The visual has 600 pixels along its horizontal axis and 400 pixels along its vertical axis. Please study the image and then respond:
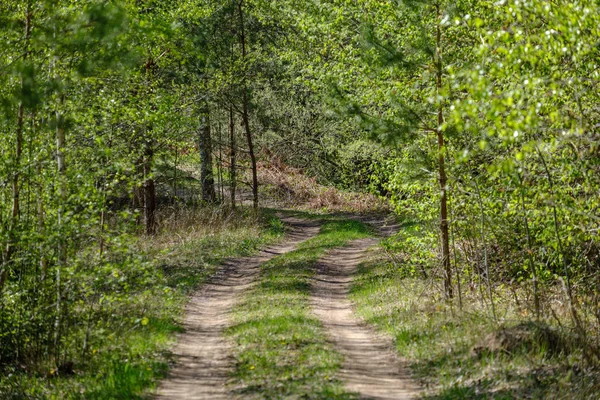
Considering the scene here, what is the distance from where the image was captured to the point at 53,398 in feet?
31.7

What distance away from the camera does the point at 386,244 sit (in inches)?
622

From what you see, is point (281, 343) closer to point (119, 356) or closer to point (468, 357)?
point (119, 356)

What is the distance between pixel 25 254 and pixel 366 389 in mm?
5191

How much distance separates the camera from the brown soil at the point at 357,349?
9656mm

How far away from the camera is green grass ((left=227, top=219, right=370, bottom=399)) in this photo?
9.41 m

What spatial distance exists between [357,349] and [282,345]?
1280mm

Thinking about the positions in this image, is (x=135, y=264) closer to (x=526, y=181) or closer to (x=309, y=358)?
(x=309, y=358)

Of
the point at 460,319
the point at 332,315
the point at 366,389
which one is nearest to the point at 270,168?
the point at 332,315

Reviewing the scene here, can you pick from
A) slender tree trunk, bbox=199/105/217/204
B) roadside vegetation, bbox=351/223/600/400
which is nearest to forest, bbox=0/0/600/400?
roadside vegetation, bbox=351/223/600/400

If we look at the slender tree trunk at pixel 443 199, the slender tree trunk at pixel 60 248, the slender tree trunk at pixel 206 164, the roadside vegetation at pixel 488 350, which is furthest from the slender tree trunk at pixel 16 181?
the slender tree trunk at pixel 206 164

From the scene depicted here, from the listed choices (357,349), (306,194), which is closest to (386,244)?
(357,349)

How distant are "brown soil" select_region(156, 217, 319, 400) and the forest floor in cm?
1

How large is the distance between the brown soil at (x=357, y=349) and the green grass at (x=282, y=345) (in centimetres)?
24

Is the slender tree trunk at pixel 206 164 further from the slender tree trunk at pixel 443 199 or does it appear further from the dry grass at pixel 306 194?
the slender tree trunk at pixel 443 199
